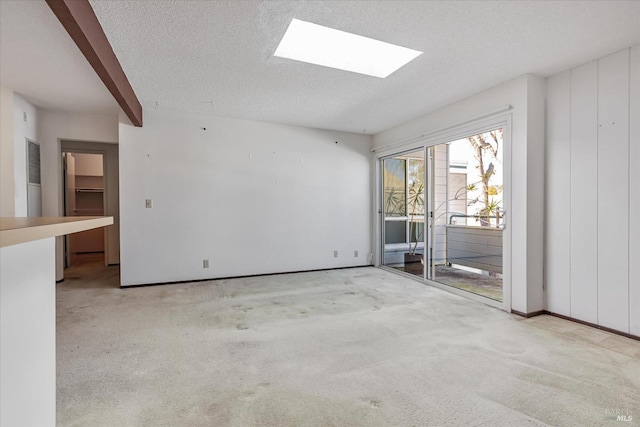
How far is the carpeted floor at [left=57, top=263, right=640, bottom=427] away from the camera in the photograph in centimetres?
167

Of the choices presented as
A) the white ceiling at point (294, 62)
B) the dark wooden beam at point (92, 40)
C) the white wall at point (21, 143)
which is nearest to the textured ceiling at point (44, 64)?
the white ceiling at point (294, 62)

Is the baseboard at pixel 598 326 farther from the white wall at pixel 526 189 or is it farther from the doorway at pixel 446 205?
the doorway at pixel 446 205

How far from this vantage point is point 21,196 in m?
3.98

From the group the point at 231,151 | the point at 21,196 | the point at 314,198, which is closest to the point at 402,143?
the point at 314,198

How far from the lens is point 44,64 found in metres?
3.04

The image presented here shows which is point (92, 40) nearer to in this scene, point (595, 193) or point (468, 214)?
point (595, 193)

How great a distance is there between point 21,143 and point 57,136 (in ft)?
2.01

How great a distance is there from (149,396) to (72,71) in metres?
3.31

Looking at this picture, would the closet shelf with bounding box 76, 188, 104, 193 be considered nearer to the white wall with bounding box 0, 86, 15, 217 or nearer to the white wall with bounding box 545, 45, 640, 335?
the white wall with bounding box 0, 86, 15, 217

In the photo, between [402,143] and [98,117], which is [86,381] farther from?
[402,143]

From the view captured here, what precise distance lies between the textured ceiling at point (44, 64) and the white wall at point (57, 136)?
7.4 inches

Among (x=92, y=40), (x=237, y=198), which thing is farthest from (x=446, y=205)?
(x=92, y=40)

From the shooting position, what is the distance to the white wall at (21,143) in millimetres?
3855

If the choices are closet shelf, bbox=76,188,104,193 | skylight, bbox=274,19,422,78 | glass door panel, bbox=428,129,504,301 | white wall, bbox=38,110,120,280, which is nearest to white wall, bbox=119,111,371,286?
white wall, bbox=38,110,120,280
